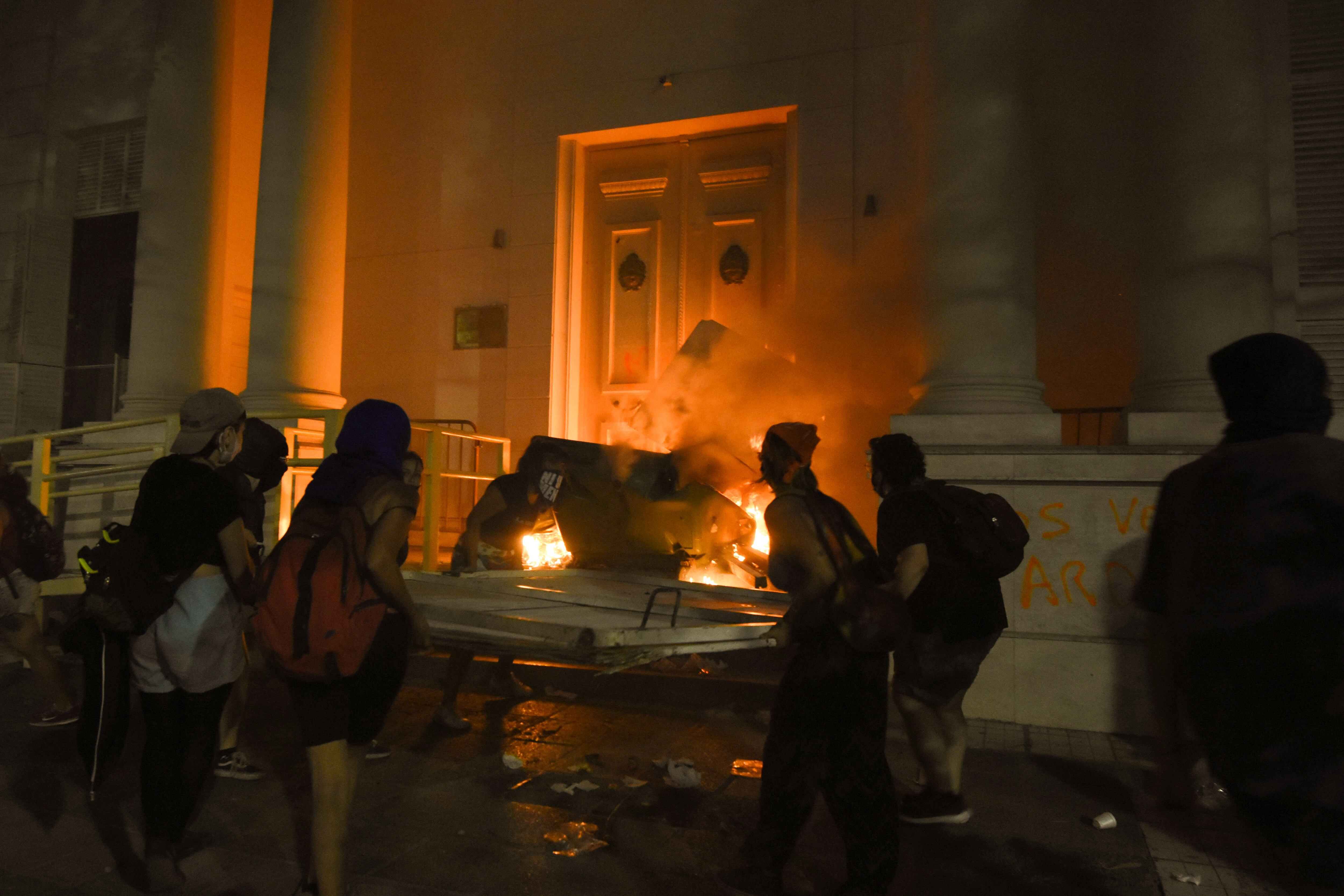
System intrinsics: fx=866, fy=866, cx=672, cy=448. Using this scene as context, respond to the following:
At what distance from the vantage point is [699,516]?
7258 millimetres

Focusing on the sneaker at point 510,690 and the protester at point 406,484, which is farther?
the sneaker at point 510,690

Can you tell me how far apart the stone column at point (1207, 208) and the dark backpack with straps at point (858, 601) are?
3.77 m

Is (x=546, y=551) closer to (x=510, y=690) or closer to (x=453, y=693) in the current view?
(x=510, y=690)

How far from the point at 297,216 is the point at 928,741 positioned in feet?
27.6

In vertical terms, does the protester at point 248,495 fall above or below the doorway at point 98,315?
below

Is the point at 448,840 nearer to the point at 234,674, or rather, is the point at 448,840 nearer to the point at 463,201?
the point at 234,674

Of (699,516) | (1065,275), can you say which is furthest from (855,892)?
(1065,275)

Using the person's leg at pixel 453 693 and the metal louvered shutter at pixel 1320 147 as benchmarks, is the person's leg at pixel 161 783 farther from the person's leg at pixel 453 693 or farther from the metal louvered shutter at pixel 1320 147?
the metal louvered shutter at pixel 1320 147

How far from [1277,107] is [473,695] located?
27.9 feet

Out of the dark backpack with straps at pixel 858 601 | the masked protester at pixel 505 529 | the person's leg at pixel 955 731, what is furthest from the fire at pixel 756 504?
the dark backpack with straps at pixel 858 601

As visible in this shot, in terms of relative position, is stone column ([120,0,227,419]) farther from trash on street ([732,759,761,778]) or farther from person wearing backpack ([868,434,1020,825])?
person wearing backpack ([868,434,1020,825])

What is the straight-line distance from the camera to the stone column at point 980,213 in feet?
20.9

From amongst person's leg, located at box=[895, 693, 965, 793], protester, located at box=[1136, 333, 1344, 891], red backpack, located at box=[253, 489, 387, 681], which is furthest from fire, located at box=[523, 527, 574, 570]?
protester, located at box=[1136, 333, 1344, 891]

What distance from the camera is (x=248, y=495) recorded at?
4.55 metres
